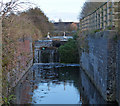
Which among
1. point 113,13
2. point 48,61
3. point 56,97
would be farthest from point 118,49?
point 48,61

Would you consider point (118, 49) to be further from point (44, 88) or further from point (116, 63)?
point (44, 88)

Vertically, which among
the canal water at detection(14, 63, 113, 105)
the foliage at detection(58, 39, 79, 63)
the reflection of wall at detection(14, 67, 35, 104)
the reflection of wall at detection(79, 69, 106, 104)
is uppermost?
the foliage at detection(58, 39, 79, 63)

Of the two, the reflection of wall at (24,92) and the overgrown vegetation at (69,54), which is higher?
the overgrown vegetation at (69,54)

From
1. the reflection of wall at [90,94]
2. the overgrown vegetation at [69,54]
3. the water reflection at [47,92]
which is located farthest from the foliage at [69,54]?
the reflection of wall at [90,94]

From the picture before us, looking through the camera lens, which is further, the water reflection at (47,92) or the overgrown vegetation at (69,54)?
the overgrown vegetation at (69,54)

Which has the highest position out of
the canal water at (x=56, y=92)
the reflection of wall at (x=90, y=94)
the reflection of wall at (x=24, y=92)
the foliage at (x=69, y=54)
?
the foliage at (x=69, y=54)

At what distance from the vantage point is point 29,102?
9625 mm

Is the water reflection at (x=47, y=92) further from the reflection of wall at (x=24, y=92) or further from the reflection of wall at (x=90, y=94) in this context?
the reflection of wall at (x=90, y=94)

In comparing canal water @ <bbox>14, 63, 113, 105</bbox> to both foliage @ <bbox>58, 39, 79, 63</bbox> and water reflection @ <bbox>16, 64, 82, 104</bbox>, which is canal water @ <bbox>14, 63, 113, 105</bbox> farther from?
foliage @ <bbox>58, 39, 79, 63</bbox>

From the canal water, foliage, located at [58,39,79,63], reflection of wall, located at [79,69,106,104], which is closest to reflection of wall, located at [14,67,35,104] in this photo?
the canal water

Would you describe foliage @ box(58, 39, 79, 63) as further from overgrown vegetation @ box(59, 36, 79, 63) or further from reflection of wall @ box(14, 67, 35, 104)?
reflection of wall @ box(14, 67, 35, 104)

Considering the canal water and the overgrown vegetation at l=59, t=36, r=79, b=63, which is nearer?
the canal water

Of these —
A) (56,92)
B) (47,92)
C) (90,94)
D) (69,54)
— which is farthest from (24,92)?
(69,54)

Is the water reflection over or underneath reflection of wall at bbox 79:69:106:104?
over
